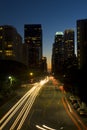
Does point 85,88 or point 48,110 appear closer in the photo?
point 48,110

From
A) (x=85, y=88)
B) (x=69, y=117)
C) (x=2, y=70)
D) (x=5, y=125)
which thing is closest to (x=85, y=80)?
(x=85, y=88)

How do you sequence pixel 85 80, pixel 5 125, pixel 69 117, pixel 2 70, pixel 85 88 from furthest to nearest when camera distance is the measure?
pixel 2 70 → pixel 85 80 → pixel 85 88 → pixel 69 117 → pixel 5 125

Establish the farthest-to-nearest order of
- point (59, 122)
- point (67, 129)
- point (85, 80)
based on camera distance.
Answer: point (85, 80), point (59, 122), point (67, 129)

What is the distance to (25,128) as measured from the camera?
3469 cm

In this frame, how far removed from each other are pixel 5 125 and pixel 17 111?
1354 centimetres

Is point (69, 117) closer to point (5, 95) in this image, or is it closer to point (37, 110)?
point (37, 110)

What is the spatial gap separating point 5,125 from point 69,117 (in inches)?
369

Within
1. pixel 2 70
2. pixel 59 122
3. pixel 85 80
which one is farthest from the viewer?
pixel 2 70

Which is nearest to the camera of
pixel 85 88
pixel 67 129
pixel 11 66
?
pixel 67 129

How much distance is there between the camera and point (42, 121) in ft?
131

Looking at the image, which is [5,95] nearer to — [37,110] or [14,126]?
[37,110]

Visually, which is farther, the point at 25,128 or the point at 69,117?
the point at 69,117

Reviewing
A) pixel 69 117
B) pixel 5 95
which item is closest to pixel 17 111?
pixel 69 117

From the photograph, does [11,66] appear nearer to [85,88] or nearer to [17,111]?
[85,88]
